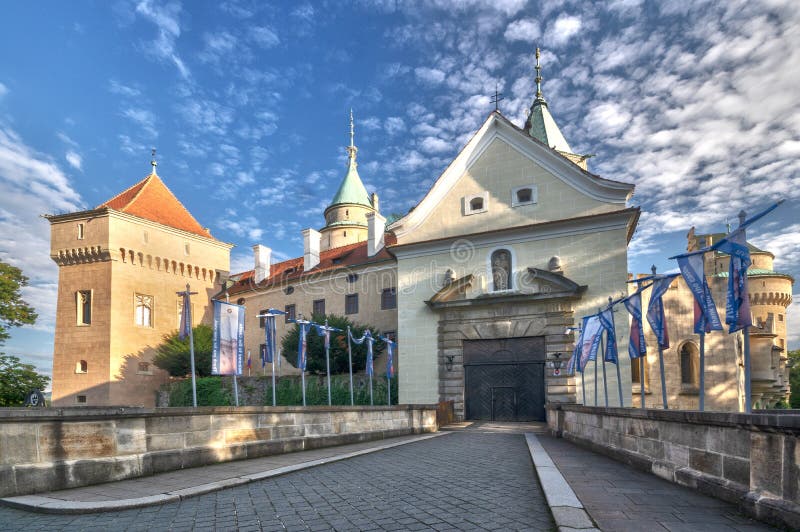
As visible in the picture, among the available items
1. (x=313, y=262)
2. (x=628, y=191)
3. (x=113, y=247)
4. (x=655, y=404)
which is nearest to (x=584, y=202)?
(x=628, y=191)

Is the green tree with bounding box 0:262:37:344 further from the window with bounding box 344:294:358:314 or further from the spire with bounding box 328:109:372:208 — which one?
the spire with bounding box 328:109:372:208

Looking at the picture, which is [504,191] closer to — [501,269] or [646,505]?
[501,269]

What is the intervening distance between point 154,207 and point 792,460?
47030 mm

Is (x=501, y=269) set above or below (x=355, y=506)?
above

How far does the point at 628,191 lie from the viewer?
2342 centimetres

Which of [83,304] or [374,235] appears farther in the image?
[83,304]

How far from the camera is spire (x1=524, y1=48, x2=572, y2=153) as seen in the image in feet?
119

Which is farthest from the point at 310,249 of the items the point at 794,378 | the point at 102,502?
the point at 794,378


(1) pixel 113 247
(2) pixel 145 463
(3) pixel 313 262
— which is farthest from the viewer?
(3) pixel 313 262

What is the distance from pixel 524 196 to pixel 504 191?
99 cm

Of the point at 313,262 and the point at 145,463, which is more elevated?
the point at 313,262

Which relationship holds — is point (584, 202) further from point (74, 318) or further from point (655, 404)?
point (74, 318)

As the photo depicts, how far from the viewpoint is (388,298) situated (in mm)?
34875

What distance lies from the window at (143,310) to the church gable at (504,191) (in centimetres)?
2350
